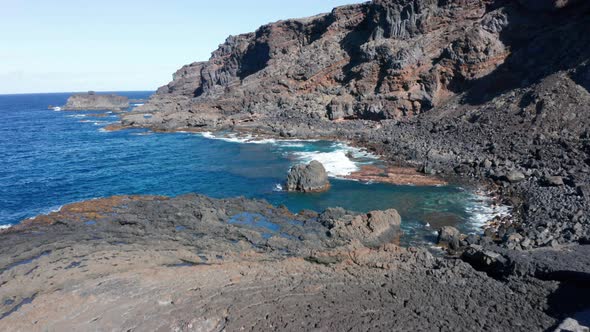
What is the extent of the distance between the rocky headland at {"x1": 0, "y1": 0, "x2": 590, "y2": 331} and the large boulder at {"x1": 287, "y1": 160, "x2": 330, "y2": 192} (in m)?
4.94

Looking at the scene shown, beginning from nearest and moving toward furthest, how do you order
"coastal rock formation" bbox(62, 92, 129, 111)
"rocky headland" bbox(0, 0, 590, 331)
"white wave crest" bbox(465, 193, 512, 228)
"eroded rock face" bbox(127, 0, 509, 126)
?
"rocky headland" bbox(0, 0, 590, 331)
"white wave crest" bbox(465, 193, 512, 228)
"eroded rock face" bbox(127, 0, 509, 126)
"coastal rock formation" bbox(62, 92, 129, 111)

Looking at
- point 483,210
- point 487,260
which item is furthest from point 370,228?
point 483,210

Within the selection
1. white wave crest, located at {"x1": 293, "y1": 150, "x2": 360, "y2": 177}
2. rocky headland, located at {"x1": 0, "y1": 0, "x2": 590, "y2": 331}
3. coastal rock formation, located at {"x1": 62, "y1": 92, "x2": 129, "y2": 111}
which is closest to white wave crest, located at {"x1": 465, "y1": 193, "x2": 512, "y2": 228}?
rocky headland, located at {"x1": 0, "y1": 0, "x2": 590, "y2": 331}

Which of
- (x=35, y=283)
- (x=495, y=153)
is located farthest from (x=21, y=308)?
(x=495, y=153)

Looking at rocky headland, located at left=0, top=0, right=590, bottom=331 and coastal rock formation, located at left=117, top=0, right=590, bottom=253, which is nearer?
rocky headland, located at left=0, top=0, right=590, bottom=331

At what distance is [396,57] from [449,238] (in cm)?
3973

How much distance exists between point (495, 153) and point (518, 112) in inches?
302

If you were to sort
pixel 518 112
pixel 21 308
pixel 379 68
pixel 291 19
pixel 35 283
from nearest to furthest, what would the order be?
pixel 21 308 → pixel 35 283 → pixel 518 112 → pixel 379 68 → pixel 291 19

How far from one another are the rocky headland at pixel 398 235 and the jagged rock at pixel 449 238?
3.5 inches

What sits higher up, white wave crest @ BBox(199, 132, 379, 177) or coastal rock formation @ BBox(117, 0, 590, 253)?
coastal rock formation @ BBox(117, 0, 590, 253)

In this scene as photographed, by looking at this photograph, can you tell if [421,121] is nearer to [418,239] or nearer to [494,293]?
[418,239]

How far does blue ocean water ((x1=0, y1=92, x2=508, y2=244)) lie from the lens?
26875mm

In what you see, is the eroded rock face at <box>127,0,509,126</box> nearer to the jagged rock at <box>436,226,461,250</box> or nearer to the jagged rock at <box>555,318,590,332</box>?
the jagged rock at <box>436,226,461,250</box>

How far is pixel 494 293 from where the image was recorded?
45.1 ft
